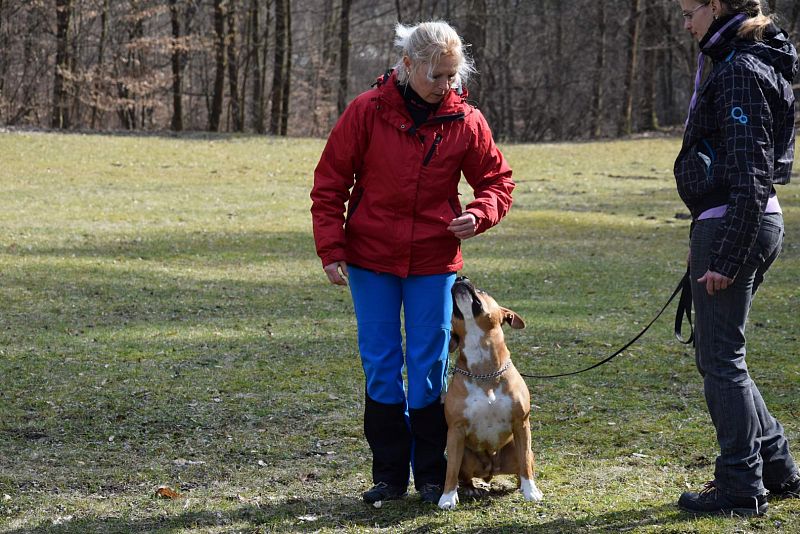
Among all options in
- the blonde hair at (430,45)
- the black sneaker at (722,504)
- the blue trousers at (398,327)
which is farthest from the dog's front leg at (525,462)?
the blonde hair at (430,45)

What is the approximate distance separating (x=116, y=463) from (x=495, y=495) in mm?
2019

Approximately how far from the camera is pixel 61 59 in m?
32.8

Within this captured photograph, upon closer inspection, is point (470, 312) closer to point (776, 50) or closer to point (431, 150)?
point (431, 150)

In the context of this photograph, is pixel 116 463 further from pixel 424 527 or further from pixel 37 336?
pixel 37 336

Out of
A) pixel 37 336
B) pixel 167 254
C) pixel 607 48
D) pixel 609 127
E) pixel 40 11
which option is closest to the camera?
pixel 37 336

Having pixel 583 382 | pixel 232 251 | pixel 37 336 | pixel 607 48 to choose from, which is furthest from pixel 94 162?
pixel 607 48

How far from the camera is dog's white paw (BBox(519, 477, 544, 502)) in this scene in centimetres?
448

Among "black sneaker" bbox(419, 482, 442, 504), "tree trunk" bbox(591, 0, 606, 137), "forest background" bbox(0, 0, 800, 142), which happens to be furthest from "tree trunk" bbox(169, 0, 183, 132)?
"black sneaker" bbox(419, 482, 442, 504)

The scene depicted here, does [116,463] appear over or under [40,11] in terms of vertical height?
under

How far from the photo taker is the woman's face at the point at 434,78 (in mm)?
4133

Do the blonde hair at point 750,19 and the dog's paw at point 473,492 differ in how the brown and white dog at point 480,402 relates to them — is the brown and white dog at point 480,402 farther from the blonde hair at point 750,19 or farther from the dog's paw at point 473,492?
the blonde hair at point 750,19

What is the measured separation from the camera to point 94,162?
23688 mm

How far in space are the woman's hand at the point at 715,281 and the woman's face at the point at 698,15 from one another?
933mm

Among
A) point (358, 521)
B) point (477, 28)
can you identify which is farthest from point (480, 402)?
point (477, 28)
